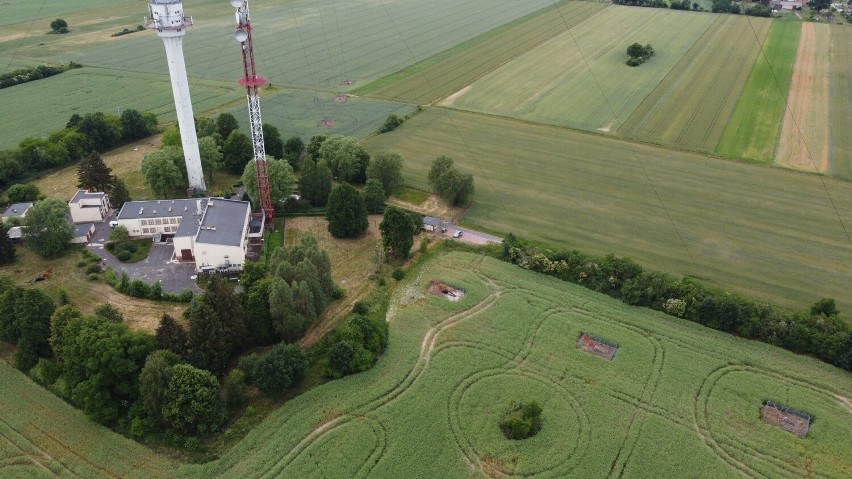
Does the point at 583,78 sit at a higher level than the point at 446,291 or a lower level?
higher

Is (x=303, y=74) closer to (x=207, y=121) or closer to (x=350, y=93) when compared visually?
(x=350, y=93)

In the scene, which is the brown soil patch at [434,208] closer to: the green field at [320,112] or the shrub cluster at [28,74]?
the green field at [320,112]

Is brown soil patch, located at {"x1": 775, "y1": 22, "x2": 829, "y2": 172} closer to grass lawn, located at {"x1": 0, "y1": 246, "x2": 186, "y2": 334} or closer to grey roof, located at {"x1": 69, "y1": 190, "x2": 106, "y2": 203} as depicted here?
grass lawn, located at {"x1": 0, "y1": 246, "x2": 186, "y2": 334}

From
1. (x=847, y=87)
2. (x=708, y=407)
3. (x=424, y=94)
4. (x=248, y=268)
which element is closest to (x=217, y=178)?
(x=248, y=268)

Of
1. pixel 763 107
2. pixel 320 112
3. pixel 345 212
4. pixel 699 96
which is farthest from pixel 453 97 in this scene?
pixel 763 107

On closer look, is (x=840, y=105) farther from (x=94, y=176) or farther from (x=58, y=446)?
(x=58, y=446)

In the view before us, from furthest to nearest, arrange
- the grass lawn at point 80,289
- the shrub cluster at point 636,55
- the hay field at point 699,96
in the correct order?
1. the shrub cluster at point 636,55
2. the hay field at point 699,96
3. the grass lawn at point 80,289

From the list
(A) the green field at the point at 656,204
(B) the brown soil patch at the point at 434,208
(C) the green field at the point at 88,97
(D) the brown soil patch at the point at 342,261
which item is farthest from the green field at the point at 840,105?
(C) the green field at the point at 88,97
